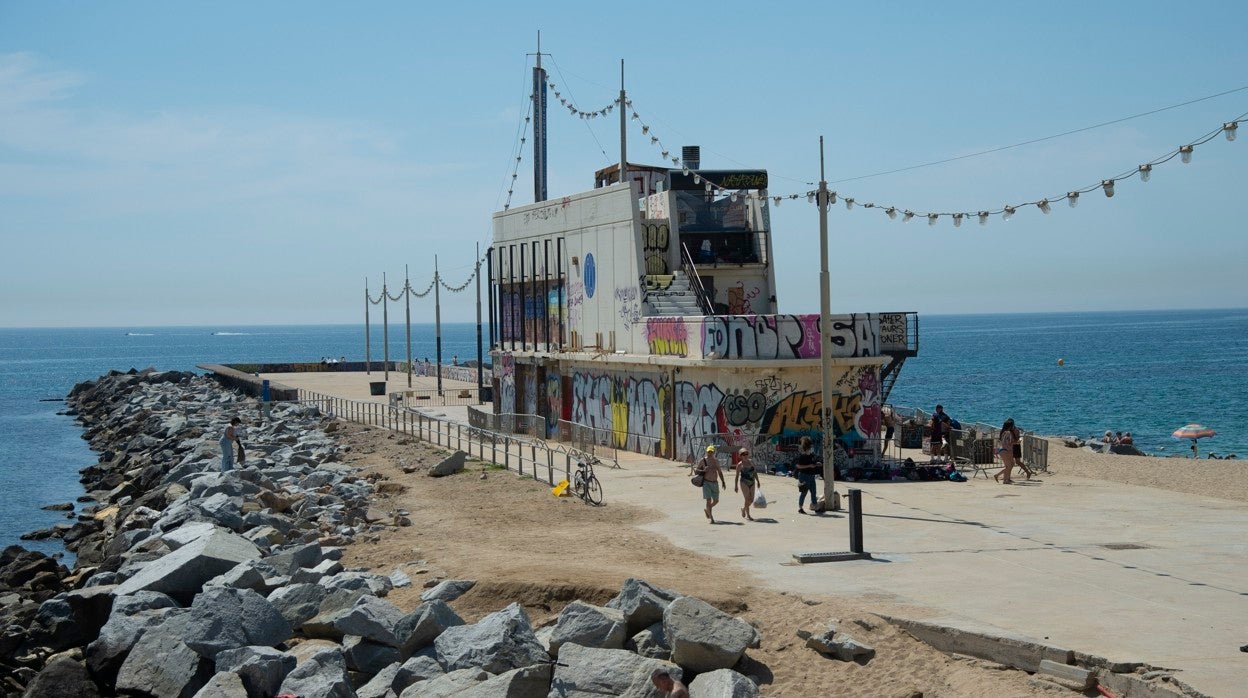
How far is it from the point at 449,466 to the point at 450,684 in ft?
54.6

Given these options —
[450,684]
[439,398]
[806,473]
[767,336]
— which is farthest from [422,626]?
[439,398]

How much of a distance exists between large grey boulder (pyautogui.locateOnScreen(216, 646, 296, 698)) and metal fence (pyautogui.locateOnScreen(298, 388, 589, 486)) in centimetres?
1084

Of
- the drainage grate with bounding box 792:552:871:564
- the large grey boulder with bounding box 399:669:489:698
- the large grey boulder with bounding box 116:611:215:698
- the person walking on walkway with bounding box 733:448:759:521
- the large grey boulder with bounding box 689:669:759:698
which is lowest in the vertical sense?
the large grey boulder with bounding box 116:611:215:698

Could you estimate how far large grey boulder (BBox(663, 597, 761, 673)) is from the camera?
1298 cm

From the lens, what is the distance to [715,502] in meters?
21.4

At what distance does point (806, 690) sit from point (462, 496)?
14.6 meters

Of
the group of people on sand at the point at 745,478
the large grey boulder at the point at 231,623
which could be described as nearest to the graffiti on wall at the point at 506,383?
the group of people on sand at the point at 745,478

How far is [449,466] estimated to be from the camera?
97.3ft

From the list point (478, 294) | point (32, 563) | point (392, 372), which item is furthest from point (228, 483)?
point (392, 372)

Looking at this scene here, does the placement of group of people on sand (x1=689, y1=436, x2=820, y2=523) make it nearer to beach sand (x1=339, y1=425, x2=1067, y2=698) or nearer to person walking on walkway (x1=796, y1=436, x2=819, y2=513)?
person walking on walkway (x1=796, y1=436, x2=819, y2=513)

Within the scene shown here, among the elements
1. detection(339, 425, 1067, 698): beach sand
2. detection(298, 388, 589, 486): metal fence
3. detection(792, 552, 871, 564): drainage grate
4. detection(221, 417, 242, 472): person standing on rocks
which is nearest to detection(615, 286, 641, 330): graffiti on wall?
detection(298, 388, 589, 486): metal fence

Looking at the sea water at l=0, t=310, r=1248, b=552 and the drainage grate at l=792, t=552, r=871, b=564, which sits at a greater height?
the drainage grate at l=792, t=552, r=871, b=564

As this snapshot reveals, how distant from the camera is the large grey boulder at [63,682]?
15.4 m

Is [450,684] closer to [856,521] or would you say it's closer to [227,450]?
[856,521]
